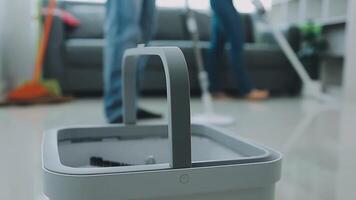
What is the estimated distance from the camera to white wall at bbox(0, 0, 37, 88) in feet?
6.71

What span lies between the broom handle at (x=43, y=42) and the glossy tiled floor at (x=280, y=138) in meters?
0.27

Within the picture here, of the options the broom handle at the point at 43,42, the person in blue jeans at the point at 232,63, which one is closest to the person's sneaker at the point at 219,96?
the person in blue jeans at the point at 232,63

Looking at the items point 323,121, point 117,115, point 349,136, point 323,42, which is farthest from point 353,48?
point 323,42

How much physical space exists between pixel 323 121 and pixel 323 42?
46.1 inches

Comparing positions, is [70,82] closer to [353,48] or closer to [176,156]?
[353,48]

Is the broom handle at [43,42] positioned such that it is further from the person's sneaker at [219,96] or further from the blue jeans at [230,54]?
the person's sneaker at [219,96]

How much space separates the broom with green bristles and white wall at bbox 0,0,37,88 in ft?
0.16

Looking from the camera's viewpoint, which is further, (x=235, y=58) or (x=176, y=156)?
(x=235, y=58)

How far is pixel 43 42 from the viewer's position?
2064 mm

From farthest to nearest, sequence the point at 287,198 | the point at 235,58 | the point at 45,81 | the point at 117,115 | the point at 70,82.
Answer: the point at 70,82 < the point at 45,81 < the point at 235,58 < the point at 117,115 < the point at 287,198

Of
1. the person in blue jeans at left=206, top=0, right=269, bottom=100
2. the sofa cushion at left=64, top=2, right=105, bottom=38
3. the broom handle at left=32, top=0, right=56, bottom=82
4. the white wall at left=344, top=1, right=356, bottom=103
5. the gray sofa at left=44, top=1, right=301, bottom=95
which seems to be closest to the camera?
the white wall at left=344, top=1, right=356, bottom=103

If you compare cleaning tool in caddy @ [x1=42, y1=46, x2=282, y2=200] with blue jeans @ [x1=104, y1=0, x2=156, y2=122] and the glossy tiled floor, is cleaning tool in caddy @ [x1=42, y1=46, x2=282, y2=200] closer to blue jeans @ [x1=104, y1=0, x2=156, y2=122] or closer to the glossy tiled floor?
the glossy tiled floor

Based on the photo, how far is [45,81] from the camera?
82.6 inches

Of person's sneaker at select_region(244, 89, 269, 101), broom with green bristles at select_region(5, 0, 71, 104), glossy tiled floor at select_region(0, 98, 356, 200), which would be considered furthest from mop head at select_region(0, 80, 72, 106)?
person's sneaker at select_region(244, 89, 269, 101)
